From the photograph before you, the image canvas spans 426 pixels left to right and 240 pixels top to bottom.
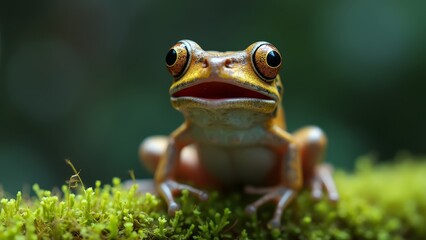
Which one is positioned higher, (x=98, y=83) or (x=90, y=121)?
(x=98, y=83)

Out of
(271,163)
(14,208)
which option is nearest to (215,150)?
(271,163)

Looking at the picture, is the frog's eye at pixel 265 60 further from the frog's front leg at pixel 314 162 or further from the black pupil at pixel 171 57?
the frog's front leg at pixel 314 162

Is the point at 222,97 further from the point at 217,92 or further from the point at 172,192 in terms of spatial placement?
the point at 172,192

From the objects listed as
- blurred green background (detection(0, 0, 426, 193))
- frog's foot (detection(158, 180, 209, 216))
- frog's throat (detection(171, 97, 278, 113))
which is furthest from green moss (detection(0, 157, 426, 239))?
blurred green background (detection(0, 0, 426, 193))

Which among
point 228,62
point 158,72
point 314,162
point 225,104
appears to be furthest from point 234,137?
point 158,72

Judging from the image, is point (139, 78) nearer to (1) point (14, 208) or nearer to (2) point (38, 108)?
(2) point (38, 108)

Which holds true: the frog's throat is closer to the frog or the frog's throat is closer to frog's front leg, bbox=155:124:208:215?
the frog

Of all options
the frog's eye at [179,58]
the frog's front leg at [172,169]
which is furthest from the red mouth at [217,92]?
the frog's front leg at [172,169]
